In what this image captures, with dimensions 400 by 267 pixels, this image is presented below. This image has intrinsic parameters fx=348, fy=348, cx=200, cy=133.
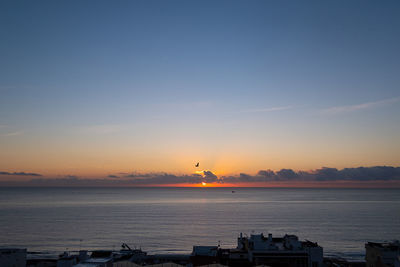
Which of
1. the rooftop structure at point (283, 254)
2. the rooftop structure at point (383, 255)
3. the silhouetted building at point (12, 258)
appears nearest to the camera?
the rooftop structure at point (383, 255)

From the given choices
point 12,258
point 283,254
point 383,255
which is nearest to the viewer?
point 383,255

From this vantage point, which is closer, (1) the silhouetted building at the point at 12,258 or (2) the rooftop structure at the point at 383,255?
(2) the rooftop structure at the point at 383,255

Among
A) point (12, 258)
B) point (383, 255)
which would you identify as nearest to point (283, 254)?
point (383, 255)

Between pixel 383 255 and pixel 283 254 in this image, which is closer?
pixel 383 255

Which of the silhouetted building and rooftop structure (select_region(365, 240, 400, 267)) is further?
the silhouetted building

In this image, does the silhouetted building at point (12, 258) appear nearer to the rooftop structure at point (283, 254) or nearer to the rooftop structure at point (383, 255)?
the rooftop structure at point (283, 254)

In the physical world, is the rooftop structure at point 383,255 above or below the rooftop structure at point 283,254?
above

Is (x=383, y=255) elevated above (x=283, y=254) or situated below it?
above

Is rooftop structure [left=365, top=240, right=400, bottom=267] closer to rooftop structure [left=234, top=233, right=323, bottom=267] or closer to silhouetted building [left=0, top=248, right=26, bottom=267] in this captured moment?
rooftop structure [left=234, top=233, right=323, bottom=267]

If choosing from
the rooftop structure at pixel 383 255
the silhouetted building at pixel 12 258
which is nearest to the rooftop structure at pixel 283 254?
the rooftop structure at pixel 383 255

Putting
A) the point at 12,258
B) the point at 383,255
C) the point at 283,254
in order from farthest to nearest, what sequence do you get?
the point at 283,254 → the point at 12,258 → the point at 383,255

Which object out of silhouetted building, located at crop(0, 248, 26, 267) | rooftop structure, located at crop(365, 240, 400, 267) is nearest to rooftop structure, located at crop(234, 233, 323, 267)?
rooftop structure, located at crop(365, 240, 400, 267)

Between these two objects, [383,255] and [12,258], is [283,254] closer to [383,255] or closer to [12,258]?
[383,255]

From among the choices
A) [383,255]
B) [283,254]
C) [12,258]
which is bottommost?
[283,254]
